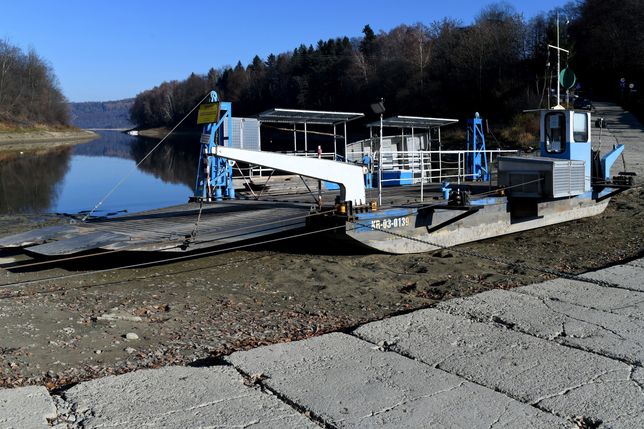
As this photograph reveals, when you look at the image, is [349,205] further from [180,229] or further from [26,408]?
[26,408]

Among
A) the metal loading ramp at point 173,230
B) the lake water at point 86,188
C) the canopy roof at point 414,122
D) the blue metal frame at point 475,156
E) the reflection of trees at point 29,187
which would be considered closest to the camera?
the metal loading ramp at point 173,230

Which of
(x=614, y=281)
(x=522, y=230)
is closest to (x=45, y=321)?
(x=614, y=281)

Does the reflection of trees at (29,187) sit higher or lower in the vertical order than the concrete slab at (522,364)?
higher

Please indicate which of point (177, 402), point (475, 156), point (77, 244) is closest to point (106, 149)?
point (475, 156)

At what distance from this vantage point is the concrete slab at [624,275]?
7697 millimetres

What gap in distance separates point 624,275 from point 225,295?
17.6 feet

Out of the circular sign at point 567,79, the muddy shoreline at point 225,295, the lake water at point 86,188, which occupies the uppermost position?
the circular sign at point 567,79

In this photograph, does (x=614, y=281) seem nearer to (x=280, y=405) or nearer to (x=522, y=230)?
(x=280, y=405)

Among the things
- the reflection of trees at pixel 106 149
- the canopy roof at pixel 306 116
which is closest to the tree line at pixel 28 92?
the reflection of trees at pixel 106 149

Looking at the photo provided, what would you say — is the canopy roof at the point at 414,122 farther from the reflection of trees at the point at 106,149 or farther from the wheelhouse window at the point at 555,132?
the reflection of trees at the point at 106,149

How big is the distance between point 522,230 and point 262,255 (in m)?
6.21

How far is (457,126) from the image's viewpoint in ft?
195

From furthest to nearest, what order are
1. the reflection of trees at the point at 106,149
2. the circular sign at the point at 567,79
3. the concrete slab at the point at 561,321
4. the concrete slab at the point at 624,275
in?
1. the reflection of trees at the point at 106,149
2. the circular sign at the point at 567,79
3. the concrete slab at the point at 624,275
4. the concrete slab at the point at 561,321

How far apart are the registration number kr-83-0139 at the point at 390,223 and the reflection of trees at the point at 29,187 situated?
14618 mm
